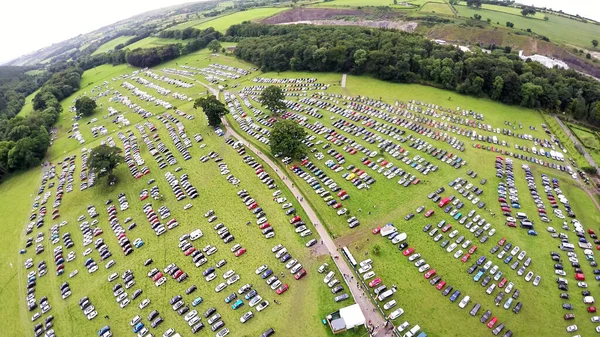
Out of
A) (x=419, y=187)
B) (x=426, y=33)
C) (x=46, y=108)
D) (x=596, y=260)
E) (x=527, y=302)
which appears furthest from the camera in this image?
(x=426, y=33)

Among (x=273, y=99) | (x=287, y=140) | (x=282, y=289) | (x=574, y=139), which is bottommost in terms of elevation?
(x=282, y=289)

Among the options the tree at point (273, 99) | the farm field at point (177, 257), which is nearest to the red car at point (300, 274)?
the farm field at point (177, 257)

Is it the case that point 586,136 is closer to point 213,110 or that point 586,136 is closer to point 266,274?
point 266,274

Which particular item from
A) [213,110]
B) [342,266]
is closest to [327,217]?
[342,266]

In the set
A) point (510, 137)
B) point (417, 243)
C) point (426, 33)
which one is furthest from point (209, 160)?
point (426, 33)

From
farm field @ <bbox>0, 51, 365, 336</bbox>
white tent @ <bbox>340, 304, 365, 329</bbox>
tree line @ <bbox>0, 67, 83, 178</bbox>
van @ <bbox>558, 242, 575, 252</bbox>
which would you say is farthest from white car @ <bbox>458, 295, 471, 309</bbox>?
tree line @ <bbox>0, 67, 83, 178</bbox>

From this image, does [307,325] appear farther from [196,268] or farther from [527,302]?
[527,302]
